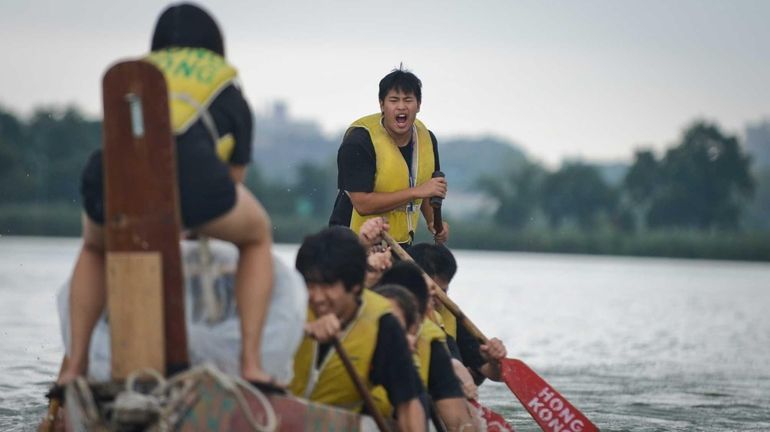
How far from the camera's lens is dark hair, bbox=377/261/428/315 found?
6.77 meters

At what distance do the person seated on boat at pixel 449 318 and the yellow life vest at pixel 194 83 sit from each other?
3.04 meters

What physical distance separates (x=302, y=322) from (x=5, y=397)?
20.4ft

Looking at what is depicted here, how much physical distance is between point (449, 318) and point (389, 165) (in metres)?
0.90

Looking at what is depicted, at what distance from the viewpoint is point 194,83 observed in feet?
16.9

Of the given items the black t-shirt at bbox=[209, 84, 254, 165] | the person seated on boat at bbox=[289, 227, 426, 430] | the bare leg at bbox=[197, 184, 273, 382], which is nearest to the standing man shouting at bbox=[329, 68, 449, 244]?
the person seated on boat at bbox=[289, 227, 426, 430]

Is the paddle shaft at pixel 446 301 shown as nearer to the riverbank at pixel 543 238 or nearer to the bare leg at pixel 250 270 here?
the bare leg at pixel 250 270

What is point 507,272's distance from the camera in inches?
1743

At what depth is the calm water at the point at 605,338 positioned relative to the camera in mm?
11547

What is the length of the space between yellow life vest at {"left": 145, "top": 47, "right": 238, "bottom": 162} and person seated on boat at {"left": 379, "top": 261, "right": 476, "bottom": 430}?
1.61 meters

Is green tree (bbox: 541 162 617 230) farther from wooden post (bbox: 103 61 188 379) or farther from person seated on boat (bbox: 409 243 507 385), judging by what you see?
wooden post (bbox: 103 61 188 379)

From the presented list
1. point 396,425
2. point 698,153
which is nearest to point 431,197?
point 396,425

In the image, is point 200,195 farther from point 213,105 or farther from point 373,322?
point 373,322

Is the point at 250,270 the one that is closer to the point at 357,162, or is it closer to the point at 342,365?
Result: the point at 342,365

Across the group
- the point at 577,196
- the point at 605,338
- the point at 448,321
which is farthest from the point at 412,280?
the point at 577,196
